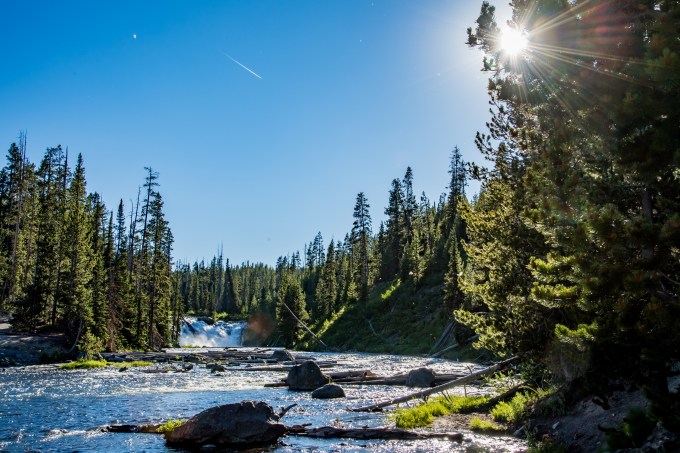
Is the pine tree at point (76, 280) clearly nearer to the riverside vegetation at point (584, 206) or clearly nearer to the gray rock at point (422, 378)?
the gray rock at point (422, 378)

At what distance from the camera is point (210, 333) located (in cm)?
11388

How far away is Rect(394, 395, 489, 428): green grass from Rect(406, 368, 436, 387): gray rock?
652cm

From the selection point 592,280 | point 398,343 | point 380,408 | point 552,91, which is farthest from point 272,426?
point 398,343

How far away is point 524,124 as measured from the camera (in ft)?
44.6

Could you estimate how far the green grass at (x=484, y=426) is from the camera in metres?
13.0

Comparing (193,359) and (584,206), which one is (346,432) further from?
(193,359)

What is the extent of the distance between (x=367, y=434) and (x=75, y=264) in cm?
4174

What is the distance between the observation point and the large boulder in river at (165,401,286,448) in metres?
12.7

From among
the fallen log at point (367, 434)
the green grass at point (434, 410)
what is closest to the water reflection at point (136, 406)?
the fallen log at point (367, 434)

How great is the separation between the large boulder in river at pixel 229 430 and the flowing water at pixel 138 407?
0.46 m

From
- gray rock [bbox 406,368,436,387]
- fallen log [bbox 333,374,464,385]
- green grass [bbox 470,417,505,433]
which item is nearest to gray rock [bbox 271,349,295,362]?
fallen log [bbox 333,374,464,385]

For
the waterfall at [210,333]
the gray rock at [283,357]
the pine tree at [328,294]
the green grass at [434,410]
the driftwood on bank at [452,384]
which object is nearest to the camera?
the green grass at [434,410]

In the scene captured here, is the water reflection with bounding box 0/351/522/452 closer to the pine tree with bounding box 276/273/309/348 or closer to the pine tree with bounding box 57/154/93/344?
the pine tree with bounding box 57/154/93/344

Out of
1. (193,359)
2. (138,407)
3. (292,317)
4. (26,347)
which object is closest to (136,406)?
(138,407)
